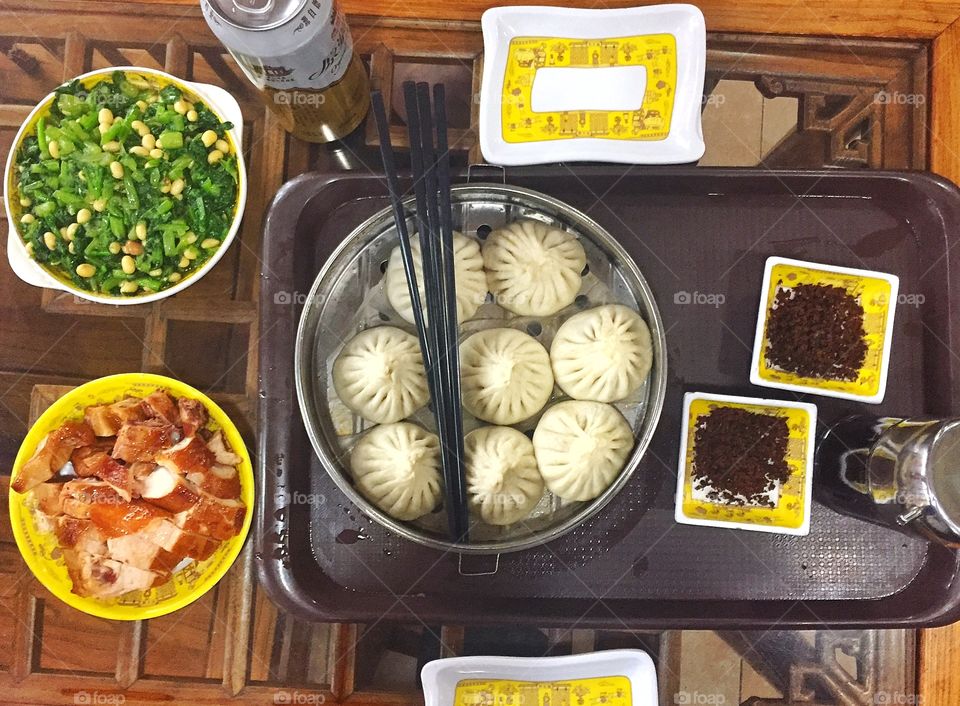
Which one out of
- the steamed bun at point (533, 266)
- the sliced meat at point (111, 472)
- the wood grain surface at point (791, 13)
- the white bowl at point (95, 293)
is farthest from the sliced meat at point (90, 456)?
the wood grain surface at point (791, 13)

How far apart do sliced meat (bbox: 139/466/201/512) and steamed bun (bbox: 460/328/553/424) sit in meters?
0.69

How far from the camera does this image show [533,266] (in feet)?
4.82

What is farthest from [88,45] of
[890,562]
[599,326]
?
[890,562]

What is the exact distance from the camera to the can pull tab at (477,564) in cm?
153

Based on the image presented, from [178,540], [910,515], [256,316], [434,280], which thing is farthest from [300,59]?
[910,515]

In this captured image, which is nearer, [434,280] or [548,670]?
[434,280]

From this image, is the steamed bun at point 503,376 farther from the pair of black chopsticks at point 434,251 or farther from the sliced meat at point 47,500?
the sliced meat at point 47,500

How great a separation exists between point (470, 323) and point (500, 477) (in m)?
0.37

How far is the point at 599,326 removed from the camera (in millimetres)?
1481

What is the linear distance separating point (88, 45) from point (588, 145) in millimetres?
1305

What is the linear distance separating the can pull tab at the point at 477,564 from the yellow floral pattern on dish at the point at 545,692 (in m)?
0.27

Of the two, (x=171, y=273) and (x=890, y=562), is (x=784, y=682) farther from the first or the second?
(x=171, y=273)

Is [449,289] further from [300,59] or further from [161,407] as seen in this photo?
[161,407]

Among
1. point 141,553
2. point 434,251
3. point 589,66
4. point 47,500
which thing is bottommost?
point 141,553
